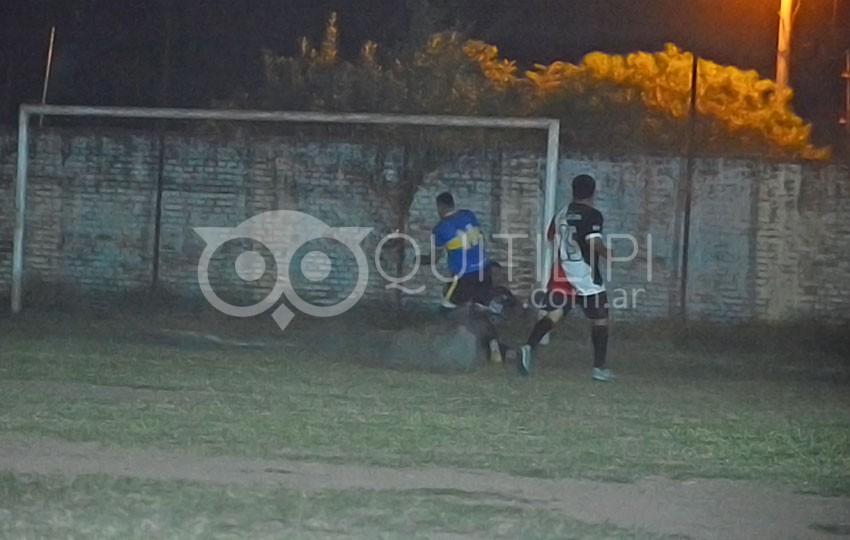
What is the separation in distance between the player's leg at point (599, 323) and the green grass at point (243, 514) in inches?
179

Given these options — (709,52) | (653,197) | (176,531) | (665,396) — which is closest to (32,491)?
(176,531)

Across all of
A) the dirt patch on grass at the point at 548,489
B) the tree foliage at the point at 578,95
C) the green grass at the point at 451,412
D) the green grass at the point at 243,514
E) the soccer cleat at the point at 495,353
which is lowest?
the green grass at the point at 243,514

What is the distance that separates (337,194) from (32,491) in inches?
369

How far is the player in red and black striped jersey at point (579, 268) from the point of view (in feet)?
37.4

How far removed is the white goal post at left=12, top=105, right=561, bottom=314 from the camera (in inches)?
564

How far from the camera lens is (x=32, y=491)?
23.2ft

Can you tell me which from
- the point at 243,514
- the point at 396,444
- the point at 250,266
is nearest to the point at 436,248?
the point at 250,266

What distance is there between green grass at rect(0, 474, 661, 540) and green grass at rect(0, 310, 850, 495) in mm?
992

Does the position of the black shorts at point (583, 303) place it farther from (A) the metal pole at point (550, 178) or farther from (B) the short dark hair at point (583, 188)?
(A) the metal pole at point (550, 178)

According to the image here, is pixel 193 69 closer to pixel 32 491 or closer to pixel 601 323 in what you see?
pixel 601 323

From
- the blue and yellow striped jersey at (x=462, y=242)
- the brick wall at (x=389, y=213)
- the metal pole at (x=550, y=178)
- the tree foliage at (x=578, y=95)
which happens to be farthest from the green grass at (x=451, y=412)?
the tree foliage at (x=578, y=95)

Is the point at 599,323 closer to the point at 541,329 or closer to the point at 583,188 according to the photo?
the point at 541,329

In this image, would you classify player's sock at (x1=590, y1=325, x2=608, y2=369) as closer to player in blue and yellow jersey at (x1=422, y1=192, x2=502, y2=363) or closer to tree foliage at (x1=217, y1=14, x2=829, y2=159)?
player in blue and yellow jersey at (x1=422, y1=192, x2=502, y2=363)

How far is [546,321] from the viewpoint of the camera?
11.7 m
